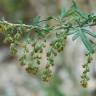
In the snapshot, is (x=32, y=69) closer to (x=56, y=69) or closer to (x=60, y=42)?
(x=60, y=42)

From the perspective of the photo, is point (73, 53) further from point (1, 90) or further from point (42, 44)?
point (42, 44)

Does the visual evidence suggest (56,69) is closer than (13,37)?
No

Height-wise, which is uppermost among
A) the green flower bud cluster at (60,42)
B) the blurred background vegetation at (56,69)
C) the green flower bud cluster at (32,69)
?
the blurred background vegetation at (56,69)

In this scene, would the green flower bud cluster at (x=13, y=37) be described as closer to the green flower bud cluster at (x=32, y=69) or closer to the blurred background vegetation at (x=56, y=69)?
the green flower bud cluster at (x=32, y=69)

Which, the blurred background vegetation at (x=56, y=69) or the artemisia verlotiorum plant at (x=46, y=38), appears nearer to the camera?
the artemisia verlotiorum plant at (x=46, y=38)

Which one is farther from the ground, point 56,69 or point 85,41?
point 56,69

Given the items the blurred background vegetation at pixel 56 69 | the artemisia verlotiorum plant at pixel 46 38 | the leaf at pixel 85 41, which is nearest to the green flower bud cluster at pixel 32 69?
the artemisia verlotiorum plant at pixel 46 38

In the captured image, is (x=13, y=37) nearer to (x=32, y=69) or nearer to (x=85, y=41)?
(x=32, y=69)

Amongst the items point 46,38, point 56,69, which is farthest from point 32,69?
point 56,69
